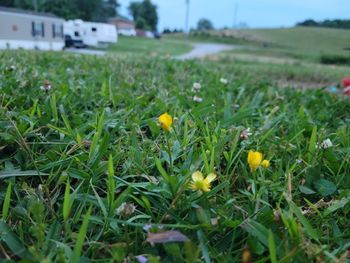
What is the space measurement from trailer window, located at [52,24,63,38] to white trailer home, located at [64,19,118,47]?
125 inches

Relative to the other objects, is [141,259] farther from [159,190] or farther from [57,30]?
[57,30]

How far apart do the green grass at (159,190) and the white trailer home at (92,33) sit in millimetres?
25146

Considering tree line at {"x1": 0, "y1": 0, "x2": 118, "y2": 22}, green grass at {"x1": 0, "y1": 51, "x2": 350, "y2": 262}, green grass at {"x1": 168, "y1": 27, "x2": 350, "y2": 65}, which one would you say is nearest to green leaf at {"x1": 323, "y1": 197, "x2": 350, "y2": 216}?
green grass at {"x1": 0, "y1": 51, "x2": 350, "y2": 262}

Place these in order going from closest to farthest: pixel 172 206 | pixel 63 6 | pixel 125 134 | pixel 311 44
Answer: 1. pixel 172 206
2. pixel 125 134
3. pixel 311 44
4. pixel 63 6

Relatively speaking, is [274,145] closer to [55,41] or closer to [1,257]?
[1,257]

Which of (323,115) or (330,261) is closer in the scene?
(330,261)

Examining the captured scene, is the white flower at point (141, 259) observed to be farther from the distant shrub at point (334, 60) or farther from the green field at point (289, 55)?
the distant shrub at point (334, 60)

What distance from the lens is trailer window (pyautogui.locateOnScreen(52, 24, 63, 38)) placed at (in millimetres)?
20958

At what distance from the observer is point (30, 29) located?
60.9 ft

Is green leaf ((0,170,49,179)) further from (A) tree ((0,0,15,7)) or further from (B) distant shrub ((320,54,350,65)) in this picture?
(A) tree ((0,0,15,7))

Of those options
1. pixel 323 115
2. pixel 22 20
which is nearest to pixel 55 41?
pixel 22 20

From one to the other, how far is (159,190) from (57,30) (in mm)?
22520

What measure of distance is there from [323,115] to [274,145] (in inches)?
26.7

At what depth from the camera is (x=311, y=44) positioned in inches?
318
